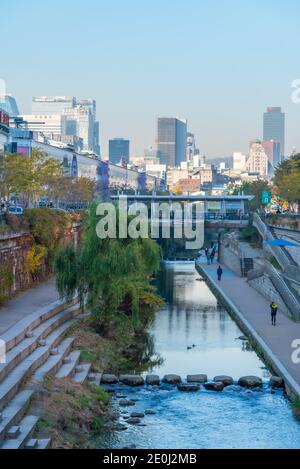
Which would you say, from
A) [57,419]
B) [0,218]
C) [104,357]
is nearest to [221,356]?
[104,357]

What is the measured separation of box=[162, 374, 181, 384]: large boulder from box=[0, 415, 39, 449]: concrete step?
8.92m

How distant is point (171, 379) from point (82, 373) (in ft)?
11.1

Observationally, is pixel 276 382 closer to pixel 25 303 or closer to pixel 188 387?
pixel 188 387

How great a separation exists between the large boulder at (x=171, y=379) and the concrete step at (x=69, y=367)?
347 centimetres

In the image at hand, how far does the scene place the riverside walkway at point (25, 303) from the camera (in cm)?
3822

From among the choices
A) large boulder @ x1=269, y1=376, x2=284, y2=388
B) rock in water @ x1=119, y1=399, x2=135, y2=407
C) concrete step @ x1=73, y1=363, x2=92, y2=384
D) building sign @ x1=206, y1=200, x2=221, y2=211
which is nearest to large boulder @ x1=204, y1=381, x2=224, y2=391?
large boulder @ x1=269, y1=376, x2=284, y2=388

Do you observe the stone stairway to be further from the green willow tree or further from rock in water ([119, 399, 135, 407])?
rock in water ([119, 399, 135, 407])

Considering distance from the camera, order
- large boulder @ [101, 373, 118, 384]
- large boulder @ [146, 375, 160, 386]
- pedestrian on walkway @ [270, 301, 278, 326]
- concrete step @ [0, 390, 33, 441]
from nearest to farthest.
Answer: concrete step @ [0, 390, 33, 441] < large boulder @ [146, 375, 160, 386] < large boulder @ [101, 373, 118, 384] < pedestrian on walkway @ [270, 301, 278, 326]

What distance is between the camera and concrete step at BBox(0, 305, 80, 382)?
29.0m

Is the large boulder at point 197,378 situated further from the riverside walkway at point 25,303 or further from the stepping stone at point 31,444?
the stepping stone at point 31,444

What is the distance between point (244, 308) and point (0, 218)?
15.3 meters

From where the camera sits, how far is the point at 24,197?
250ft

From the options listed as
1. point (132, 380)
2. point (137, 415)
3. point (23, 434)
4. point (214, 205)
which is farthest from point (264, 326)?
point (214, 205)

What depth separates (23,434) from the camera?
23.4 metres
